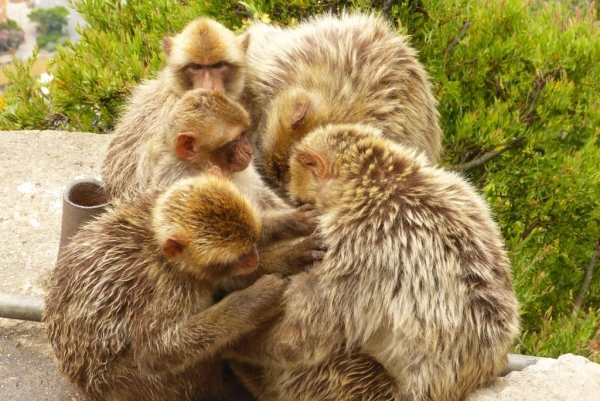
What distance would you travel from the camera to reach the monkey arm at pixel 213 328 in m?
3.29

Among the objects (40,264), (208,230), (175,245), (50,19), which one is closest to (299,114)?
(208,230)

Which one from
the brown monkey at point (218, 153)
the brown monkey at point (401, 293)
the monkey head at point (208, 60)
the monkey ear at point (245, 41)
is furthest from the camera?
the monkey ear at point (245, 41)

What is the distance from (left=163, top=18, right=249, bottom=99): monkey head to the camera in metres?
4.59

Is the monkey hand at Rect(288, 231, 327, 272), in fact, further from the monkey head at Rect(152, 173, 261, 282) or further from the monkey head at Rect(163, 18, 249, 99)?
the monkey head at Rect(163, 18, 249, 99)

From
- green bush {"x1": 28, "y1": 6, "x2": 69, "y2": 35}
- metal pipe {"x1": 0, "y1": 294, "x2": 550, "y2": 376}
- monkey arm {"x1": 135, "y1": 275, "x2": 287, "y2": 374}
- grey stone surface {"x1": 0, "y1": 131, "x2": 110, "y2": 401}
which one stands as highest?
monkey arm {"x1": 135, "y1": 275, "x2": 287, "y2": 374}

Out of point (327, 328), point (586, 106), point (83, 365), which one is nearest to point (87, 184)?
point (83, 365)

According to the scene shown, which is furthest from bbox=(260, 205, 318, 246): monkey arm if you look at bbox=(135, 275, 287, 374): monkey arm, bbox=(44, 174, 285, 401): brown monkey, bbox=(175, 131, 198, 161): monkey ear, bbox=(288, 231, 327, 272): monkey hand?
bbox=(175, 131, 198, 161): monkey ear

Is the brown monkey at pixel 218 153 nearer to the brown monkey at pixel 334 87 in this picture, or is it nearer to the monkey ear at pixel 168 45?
the brown monkey at pixel 334 87

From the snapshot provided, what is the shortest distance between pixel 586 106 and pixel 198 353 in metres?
4.72

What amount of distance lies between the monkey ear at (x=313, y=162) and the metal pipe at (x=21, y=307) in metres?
2.08

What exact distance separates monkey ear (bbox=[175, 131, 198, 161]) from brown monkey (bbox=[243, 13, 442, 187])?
0.44 m

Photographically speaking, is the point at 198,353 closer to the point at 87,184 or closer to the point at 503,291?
the point at 503,291

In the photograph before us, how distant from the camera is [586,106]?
658cm

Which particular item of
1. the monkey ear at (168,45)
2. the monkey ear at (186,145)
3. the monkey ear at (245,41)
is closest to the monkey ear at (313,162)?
the monkey ear at (186,145)
